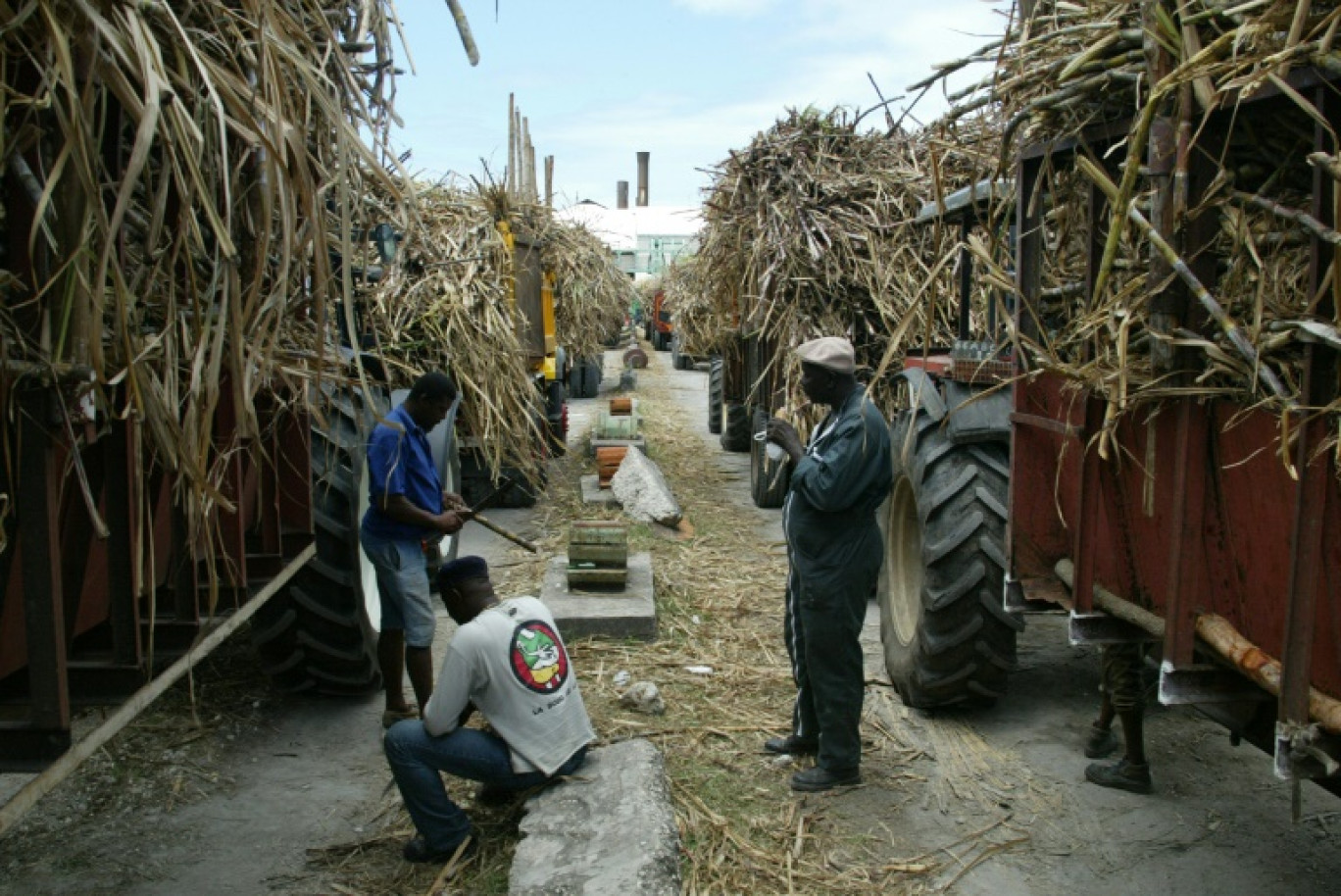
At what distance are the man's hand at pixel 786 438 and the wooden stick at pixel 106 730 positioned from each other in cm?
206

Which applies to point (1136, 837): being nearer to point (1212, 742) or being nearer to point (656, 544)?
point (1212, 742)

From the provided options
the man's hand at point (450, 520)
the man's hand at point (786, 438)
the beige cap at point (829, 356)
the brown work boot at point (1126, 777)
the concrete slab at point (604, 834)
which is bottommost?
the brown work boot at point (1126, 777)

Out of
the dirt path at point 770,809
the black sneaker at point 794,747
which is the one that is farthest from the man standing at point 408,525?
the black sneaker at point 794,747

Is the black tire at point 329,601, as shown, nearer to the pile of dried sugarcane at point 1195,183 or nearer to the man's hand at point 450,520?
the man's hand at point 450,520

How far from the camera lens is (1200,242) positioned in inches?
118

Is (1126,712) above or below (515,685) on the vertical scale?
below

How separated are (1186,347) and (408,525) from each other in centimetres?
342

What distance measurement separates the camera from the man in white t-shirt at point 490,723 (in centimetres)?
396

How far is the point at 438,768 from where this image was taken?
4043 mm

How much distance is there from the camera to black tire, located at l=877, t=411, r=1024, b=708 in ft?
16.4

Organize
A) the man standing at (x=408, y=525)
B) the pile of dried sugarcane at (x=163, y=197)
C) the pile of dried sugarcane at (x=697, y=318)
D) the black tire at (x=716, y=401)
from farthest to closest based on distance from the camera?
1. the black tire at (x=716, y=401)
2. the pile of dried sugarcane at (x=697, y=318)
3. the man standing at (x=408, y=525)
4. the pile of dried sugarcane at (x=163, y=197)

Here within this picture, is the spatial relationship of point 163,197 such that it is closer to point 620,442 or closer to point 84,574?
point 84,574

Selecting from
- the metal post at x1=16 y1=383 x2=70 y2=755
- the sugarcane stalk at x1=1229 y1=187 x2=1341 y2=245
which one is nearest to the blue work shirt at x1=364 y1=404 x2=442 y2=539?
the metal post at x1=16 y1=383 x2=70 y2=755

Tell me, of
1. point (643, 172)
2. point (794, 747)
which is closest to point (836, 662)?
point (794, 747)
